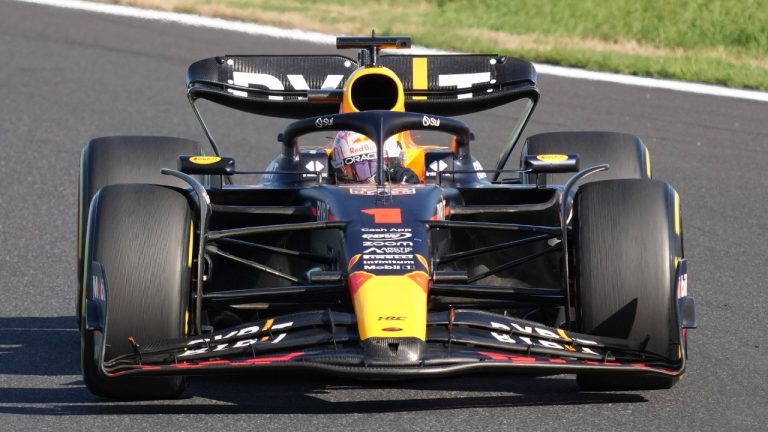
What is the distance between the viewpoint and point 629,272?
22.3 ft

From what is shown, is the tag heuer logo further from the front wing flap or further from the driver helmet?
the front wing flap

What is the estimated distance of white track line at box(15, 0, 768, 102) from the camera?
16.5m

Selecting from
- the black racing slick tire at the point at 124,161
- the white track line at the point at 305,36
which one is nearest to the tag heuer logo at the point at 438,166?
the black racing slick tire at the point at 124,161

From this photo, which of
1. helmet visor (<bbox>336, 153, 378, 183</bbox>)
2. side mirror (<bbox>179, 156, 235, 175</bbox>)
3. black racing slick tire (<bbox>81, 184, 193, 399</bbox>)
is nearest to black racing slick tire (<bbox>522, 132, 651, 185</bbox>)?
helmet visor (<bbox>336, 153, 378, 183</bbox>)

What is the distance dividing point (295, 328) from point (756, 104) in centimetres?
1036

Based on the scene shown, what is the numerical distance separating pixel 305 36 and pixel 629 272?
41.3 ft

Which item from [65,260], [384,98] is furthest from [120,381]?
[65,260]

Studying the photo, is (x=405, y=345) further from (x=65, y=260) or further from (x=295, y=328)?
(x=65, y=260)

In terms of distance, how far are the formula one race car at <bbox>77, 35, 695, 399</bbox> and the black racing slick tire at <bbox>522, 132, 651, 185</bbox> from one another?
77cm

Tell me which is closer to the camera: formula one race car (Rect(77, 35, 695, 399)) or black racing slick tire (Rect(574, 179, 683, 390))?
formula one race car (Rect(77, 35, 695, 399))

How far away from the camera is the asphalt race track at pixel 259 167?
6629 millimetres

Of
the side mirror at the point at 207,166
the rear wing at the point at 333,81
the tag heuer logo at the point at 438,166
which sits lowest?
the tag heuer logo at the point at 438,166

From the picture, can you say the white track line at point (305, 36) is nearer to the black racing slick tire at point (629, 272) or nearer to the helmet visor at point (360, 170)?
the helmet visor at point (360, 170)

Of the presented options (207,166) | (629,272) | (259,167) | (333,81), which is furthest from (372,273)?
(259,167)
